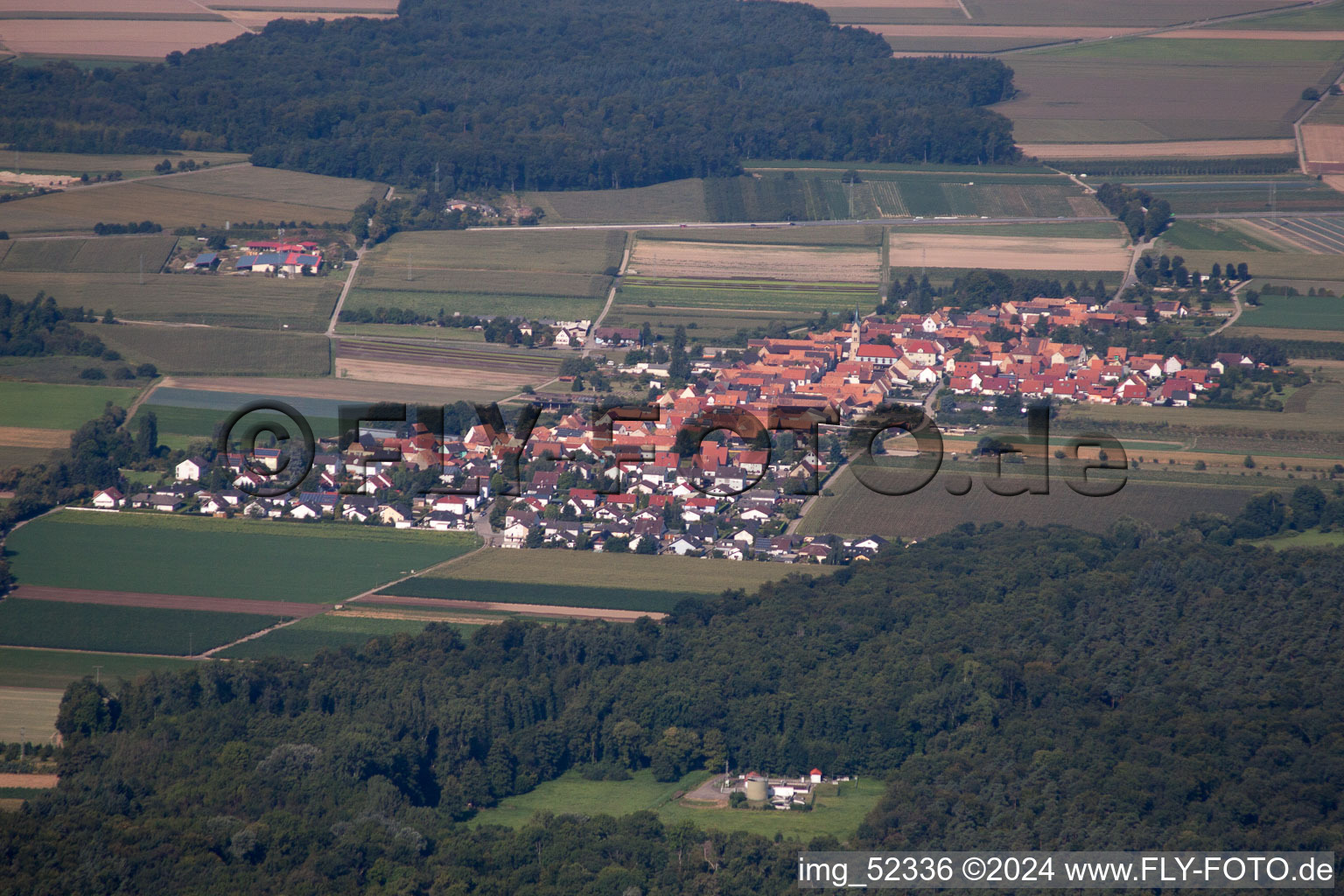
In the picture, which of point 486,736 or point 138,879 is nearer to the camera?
point 138,879

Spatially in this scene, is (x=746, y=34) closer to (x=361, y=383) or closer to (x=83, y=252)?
(x=83, y=252)

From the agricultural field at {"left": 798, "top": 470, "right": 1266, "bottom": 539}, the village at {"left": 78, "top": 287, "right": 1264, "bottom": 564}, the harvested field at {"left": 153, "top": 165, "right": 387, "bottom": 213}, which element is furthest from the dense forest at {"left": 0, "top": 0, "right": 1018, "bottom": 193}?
the agricultural field at {"left": 798, "top": 470, "right": 1266, "bottom": 539}

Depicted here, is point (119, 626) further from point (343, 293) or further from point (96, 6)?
point (96, 6)

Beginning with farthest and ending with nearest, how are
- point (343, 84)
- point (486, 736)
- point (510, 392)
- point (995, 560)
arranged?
point (343, 84)
point (510, 392)
point (995, 560)
point (486, 736)

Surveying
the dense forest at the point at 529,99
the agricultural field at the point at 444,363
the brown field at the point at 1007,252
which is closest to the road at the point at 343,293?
the agricultural field at the point at 444,363

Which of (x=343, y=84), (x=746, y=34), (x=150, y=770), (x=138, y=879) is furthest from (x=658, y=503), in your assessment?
(x=746, y=34)

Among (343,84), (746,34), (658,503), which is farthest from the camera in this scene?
(746,34)
